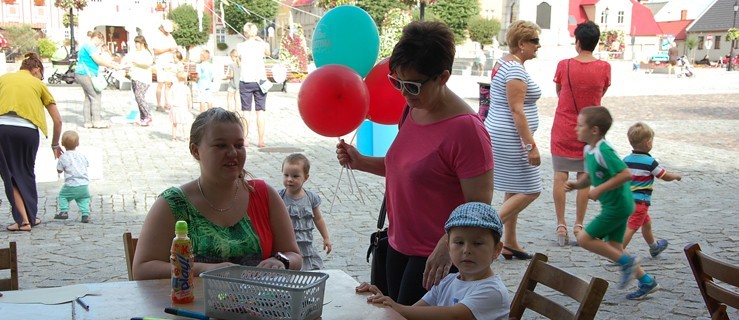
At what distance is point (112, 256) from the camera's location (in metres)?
6.61

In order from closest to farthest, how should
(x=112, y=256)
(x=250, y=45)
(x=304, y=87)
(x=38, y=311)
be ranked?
(x=38, y=311) < (x=304, y=87) < (x=112, y=256) < (x=250, y=45)

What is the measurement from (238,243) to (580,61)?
4418 millimetres

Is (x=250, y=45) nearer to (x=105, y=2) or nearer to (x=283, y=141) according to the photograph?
(x=283, y=141)

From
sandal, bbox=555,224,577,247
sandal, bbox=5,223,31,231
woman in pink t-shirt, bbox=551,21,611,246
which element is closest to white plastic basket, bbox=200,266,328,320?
woman in pink t-shirt, bbox=551,21,611,246

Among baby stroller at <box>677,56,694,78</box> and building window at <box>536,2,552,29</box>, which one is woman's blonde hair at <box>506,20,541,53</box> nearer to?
baby stroller at <box>677,56,694,78</box>

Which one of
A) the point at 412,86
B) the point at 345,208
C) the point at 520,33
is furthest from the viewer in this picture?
the point at 345,208

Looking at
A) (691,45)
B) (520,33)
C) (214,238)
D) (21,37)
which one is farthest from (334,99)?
(691,45)

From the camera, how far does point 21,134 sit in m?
7.47

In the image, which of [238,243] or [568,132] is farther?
[568,132]

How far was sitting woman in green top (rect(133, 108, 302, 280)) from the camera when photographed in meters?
3.21

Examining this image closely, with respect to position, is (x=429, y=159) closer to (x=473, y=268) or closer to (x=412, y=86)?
(x=412, y=86)

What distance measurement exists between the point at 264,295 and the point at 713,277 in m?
2.19

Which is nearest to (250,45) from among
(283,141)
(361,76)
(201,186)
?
(283,141)

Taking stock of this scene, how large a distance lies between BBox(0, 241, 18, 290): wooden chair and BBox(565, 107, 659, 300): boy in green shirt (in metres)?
3.71
